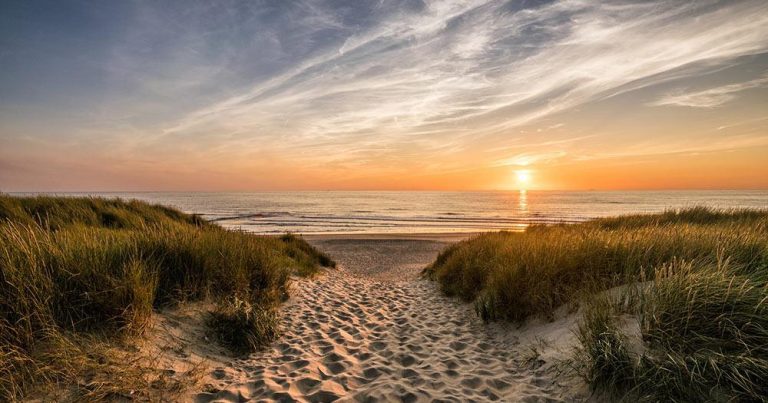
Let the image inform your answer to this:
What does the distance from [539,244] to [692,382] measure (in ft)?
15.4

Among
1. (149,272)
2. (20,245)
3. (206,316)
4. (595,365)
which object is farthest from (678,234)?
(20,245)

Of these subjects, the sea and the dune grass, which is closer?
the dune grass

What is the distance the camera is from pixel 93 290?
435cm

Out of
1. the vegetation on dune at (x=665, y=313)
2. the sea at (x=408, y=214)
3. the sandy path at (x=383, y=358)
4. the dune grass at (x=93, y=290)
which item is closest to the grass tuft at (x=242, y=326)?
the dune grass at (x=93, y=290)

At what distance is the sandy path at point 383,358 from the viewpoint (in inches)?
162

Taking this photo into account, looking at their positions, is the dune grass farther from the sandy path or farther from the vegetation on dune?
the vegetation on dune

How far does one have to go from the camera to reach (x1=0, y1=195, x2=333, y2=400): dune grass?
132 inches

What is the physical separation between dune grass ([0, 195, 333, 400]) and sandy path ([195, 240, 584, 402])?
79cm

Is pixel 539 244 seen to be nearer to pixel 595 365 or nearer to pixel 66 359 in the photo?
pixel 595 365

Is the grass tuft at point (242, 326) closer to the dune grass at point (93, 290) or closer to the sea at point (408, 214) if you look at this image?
the dune grass at point (93, 290)

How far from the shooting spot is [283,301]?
7.87 metres

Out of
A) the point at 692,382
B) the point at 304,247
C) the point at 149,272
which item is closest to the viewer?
the point at 692,382

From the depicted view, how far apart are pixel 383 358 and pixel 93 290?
3960 millimetres

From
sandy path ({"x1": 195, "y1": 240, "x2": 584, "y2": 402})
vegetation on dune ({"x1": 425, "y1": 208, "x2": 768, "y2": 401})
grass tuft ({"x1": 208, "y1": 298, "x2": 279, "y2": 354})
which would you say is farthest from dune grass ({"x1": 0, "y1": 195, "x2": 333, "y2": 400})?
vegetation on dune ({"x1": 425, "y1": 208, "x2": 768, "y2": 401})
